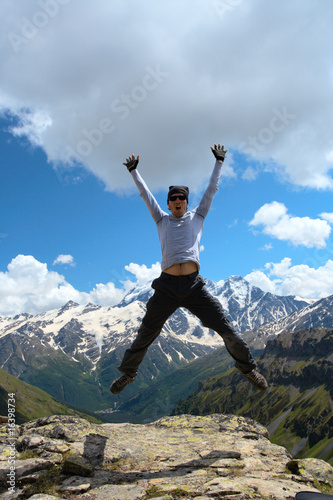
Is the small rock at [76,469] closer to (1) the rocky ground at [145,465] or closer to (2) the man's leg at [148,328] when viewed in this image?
(1) the rocky ground at [145,465]

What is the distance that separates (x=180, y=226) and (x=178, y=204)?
750 millimetres

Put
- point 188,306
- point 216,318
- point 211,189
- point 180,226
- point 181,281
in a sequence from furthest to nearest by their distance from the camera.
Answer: point 211,189 → point 180,226 → point 188,306 → point 216,318 → point 181,281

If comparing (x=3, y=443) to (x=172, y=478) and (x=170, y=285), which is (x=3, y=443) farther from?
(x=170, y=285)

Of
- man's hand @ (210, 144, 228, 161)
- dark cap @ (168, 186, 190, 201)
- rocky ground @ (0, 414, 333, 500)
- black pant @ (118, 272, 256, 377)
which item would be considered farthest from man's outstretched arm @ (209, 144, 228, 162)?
rocky ground @ (0, 414, 333, 500)

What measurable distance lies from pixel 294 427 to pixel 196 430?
21621cm

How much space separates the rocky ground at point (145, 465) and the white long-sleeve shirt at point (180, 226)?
5.66m

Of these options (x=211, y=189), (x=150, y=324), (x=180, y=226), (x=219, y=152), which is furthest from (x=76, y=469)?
(x=219, y=152)

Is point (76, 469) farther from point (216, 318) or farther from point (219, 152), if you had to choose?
point (219, 152)

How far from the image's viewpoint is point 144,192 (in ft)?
35.8

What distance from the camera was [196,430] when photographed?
14.0m

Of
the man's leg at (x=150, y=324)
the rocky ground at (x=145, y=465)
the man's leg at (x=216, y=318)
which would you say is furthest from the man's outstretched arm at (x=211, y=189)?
the rocky ground at (x=145, y=465)

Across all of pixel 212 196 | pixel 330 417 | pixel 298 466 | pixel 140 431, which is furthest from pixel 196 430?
pixel 330 417

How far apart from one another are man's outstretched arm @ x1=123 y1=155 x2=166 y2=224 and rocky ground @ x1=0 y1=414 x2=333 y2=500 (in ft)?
24.3

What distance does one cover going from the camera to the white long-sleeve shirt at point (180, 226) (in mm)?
9766
